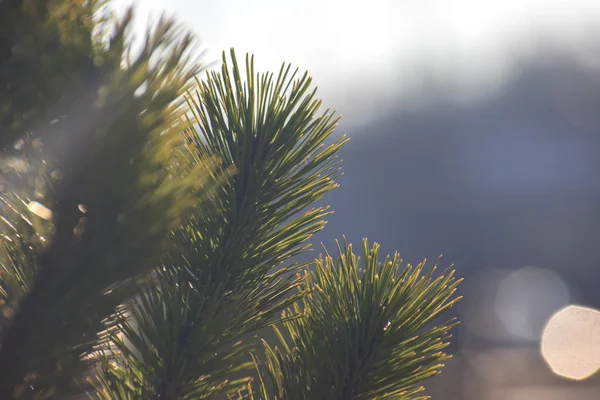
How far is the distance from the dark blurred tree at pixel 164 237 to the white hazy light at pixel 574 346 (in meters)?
3.45

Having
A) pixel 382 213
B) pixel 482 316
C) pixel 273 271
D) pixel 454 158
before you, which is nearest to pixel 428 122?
pixel 454 158

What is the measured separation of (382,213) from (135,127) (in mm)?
11236

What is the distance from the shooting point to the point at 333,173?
674mm

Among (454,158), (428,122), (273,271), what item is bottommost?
(273,271)

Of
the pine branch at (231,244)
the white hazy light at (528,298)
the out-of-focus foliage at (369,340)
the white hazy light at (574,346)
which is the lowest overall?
the white hazy light at (528,298)

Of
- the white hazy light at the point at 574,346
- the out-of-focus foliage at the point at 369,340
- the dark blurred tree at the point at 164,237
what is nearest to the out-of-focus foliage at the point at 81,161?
the dark blurred tree at the point at 164,237

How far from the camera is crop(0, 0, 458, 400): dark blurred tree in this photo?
42 centimetres

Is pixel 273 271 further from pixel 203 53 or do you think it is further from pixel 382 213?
pixel 382 213

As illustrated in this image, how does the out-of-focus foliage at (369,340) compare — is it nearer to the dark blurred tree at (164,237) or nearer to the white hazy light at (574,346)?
the dark blurred tree at (164,237)

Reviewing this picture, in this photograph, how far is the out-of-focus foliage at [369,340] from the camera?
0.62 meters

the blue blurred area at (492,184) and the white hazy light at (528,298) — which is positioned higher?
the blue blurred area at (492,184)

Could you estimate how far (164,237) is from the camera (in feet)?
1.51

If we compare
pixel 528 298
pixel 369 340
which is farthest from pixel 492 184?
pixel 369 340

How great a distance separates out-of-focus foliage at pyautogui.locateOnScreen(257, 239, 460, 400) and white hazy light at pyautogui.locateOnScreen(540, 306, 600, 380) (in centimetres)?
341
